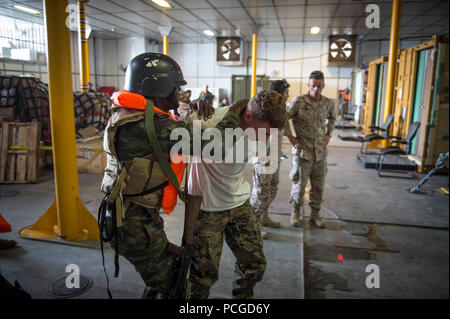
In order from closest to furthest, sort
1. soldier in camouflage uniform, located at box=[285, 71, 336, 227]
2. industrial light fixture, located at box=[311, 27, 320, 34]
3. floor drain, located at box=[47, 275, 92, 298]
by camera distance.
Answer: floor drain, located at box=[47, 275, 92, 298]
soldier in camouflage uniform, located at box=[285, 71, 336, 227]
industrial light fixture, located at box=[311, 27, 320, 34]

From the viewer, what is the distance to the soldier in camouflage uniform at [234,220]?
5.60 feet

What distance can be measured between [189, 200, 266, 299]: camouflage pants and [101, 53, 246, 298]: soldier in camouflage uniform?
201mm

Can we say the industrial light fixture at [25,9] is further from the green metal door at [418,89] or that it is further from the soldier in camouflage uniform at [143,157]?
the green metal door at [418,89]

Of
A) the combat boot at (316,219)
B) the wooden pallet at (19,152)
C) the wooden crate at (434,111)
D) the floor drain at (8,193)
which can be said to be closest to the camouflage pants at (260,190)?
the combat boot at (316,219)

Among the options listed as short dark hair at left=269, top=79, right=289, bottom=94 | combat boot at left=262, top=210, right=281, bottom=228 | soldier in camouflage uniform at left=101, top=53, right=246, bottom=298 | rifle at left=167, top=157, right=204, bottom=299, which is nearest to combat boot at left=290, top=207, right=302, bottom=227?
combat boot at left=262, top=210, right=281, bottom=228

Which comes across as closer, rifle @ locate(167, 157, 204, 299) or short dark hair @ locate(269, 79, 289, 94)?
rifle @ locate(167, 157, 204, 299)

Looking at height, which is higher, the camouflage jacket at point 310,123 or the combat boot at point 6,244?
the camouflage jacket at point 310,123

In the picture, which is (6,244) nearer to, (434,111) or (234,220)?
(234,220)

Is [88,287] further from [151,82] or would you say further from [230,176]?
[151,82]

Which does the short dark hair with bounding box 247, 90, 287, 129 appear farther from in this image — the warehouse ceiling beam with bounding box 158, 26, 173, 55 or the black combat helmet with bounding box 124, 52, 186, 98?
the warehouse ceiling beam with bounding box 158, 26, 173, 55

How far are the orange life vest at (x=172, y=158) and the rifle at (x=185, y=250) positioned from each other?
0.13 m

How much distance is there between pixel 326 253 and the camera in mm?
3184

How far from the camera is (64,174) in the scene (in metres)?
3.13

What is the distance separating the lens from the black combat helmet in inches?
60.7
